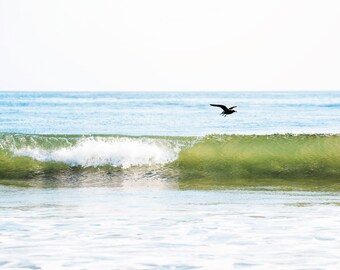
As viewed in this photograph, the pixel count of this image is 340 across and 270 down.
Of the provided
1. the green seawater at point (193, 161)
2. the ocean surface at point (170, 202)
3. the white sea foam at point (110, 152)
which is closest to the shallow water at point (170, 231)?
the ocean surface at point (170, 202)

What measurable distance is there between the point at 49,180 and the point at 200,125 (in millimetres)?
18798

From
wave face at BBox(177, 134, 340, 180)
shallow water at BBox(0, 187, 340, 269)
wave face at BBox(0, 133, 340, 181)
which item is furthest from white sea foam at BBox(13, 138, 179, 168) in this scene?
shallow water at BBox(0, 187, 340, 269)

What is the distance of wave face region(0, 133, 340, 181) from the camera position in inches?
695

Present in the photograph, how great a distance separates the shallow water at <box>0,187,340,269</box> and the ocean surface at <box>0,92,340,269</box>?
14 mm

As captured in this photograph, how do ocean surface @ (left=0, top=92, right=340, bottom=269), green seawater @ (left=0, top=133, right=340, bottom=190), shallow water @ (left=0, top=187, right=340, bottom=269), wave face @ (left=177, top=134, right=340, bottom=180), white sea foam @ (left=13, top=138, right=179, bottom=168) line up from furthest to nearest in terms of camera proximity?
white sea foam @ (left=13, top=138, right=179, bottom=168)
wave face @ (left=177, top=134, right=340, bottom=180)
green seawater @ (left=0, top=133, right=340, bottom=190)
ocean surface @ (left=0, top=92, right=340, bottom=269)
shallow water @ (left=0, top=187, right=340, bottom=269)

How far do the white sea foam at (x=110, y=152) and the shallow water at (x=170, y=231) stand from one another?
15.2 feet

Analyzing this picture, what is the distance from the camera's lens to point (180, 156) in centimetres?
1861

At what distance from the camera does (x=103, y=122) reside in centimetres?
3744

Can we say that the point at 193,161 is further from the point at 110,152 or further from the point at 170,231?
the point at 170,231

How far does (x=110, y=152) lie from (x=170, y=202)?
6.46 meters

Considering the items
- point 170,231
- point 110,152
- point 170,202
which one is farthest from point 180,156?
point 170,231

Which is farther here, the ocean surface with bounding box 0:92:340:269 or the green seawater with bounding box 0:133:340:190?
the green seawater with bounding box 0:133:340:190

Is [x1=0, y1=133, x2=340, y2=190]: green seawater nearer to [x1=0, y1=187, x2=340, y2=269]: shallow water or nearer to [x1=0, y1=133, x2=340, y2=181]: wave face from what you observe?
[x1=0, y1=133, x2=340, y2=181]: wave face

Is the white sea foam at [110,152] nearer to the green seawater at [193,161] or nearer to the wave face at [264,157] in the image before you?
the green seawater at [193,161]
